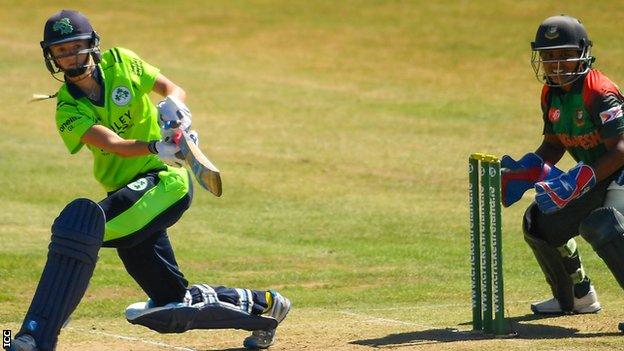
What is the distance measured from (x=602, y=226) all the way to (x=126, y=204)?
8.61 ft

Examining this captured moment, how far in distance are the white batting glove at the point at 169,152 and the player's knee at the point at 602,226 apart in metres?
2.32

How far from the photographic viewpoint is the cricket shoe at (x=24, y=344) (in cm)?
629

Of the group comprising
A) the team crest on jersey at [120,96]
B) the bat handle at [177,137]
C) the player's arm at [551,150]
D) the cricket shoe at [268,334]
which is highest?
the player's arm at [551,150]

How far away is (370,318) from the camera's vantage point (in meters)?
8.49

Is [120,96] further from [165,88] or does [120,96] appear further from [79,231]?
[79,231]

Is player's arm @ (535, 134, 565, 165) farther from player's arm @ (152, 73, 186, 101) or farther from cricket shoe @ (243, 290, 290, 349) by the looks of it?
player's arm @ (152, 73, 186, 101)

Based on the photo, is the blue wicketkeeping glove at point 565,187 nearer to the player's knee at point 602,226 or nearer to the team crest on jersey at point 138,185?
the player's knee at point 602,226

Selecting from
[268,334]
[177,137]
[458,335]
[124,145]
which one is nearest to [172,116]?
[177,137]

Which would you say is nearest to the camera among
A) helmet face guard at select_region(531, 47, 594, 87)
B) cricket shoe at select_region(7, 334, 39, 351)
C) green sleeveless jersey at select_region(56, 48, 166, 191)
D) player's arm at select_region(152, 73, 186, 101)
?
cricket shoe at select_region(7, 334, 39, 351)

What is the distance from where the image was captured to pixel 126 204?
264 inches

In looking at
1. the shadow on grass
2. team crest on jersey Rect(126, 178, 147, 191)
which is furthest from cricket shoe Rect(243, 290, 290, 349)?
team crest on jersey Rect(126, 178, 147, 191)

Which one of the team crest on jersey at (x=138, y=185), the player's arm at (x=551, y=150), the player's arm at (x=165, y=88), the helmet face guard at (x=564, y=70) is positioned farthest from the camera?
the player's arm at (x=551, y=150)

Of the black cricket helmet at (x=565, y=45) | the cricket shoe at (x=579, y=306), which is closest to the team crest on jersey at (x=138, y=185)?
the black cricket helmet at (x=565, y=45)

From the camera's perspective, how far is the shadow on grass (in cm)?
726
